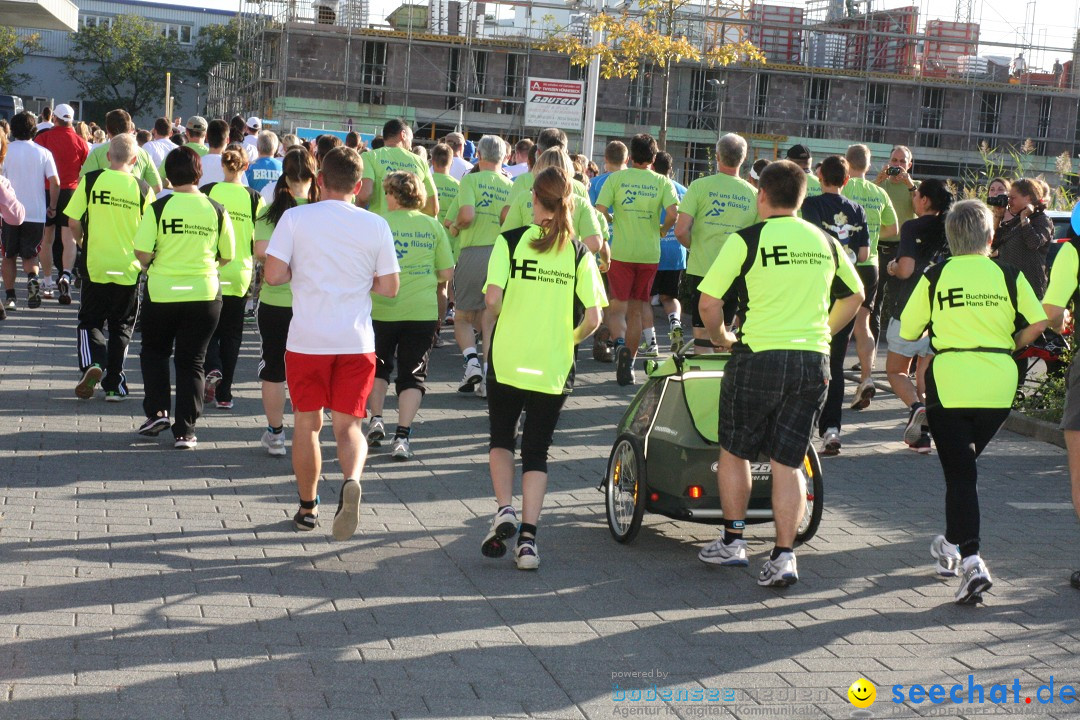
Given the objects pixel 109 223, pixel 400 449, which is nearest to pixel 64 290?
pixel 109 223

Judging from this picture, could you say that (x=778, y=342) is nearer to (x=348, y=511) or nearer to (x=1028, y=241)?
(x=348, y=511)

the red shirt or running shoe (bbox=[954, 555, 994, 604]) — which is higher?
the red shirt

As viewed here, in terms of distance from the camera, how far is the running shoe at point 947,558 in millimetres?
6285

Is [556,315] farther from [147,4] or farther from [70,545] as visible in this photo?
[147,4]

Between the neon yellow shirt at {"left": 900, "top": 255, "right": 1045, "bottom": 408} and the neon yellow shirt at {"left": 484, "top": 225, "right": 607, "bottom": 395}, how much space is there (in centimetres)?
175

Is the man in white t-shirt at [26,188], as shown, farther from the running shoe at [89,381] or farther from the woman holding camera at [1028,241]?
the woman holding camera at [1028,241]

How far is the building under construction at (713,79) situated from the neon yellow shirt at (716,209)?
1603 inches

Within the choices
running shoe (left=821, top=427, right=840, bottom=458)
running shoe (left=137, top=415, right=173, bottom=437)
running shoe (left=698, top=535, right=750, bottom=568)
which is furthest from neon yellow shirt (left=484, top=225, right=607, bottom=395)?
running shoe (left=821, top=427, right=840, bottom=458)

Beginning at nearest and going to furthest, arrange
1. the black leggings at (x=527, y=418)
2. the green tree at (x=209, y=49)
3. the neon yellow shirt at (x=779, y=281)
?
the neon yellow shirt at (x=779, y=281) → the black leggings at (x=527, y=418) → the green tree at (x=209, y=49)

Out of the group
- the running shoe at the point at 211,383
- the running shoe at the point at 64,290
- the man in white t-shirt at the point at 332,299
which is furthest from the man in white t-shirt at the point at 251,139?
the man in white t-shirt at the point at 332,299

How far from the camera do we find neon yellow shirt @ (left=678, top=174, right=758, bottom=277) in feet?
34.6

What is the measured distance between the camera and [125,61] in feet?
270

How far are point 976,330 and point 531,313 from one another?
6.74 ft

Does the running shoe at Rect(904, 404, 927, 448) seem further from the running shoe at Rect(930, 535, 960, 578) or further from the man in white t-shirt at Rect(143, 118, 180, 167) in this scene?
the man in white t-shirt at Rect(143, 118, 180, 167)
